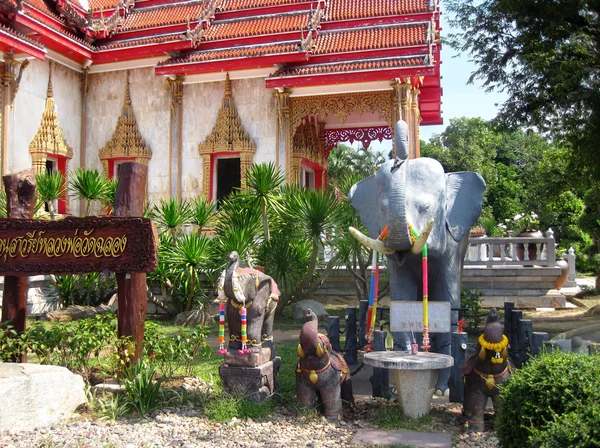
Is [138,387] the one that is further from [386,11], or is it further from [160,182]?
[386,11]

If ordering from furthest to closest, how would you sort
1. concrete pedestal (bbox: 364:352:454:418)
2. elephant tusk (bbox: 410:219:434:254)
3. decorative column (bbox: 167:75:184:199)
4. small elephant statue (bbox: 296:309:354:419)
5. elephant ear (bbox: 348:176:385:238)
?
decorative column (bbox: 167:75:184:199)
elephant ear (bbox: 348:176:385:238)
elephant tusk (bbox: 410:219:434:254)
small elephant statue (bbox: 296:309:354:419)
concrete pedestal (bbox: 364:352:454:418)

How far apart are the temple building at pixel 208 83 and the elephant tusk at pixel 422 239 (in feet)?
28.1

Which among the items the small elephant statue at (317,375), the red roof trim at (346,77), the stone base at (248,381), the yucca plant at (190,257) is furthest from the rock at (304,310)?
the small elephant statue at (317,375)

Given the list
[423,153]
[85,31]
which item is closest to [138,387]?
[85,31]

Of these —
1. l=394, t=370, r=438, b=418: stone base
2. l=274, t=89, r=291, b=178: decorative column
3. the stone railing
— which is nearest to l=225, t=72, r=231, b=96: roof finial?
l=274, t=89, r=291, b=178: decorative column

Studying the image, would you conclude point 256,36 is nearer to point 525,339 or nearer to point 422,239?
point 422,239

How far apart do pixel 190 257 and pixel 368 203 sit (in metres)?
4.81

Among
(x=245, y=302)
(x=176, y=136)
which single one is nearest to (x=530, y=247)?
(x=176, y=136)

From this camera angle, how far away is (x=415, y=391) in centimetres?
498

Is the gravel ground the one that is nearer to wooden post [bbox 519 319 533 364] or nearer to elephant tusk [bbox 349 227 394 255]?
wooden post [bbox 519 319 533 364]

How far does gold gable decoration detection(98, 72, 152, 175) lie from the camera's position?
1528cm

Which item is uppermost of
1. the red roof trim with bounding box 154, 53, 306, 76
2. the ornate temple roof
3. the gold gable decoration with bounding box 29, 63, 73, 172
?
the ornate temple roof

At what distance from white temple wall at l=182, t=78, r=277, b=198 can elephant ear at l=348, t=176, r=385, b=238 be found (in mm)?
8366

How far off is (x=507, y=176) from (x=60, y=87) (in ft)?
86.4
